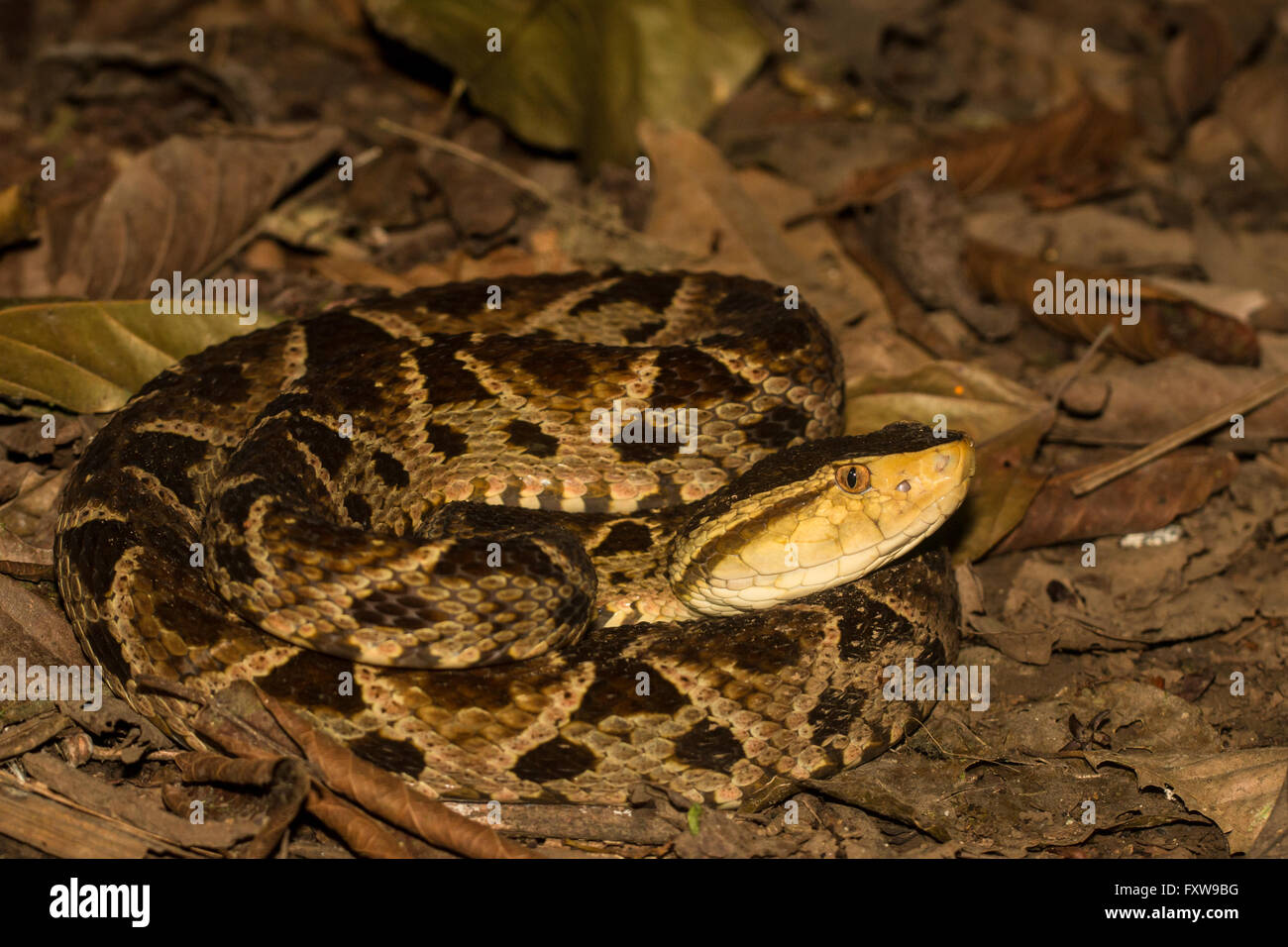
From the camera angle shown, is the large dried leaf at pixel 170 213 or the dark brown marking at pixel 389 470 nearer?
the dark brown marking at pixel 389 470

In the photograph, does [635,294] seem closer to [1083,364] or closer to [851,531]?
[851,531]

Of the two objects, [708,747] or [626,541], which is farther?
[626,541]

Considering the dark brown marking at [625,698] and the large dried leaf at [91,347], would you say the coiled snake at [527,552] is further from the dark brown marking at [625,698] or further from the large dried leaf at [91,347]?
the large dried leaf at [91,347]

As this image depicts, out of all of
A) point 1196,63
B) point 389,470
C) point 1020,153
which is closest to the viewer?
point 389,470

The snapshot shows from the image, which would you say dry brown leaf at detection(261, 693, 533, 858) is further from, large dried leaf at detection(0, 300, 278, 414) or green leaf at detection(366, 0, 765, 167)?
green leaf at detection(366, 0, 765, 167)

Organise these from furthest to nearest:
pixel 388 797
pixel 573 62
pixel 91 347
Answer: pixel 573 62, pixel 91 347, pixel 388 797

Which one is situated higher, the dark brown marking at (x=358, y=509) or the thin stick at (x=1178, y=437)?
the thin stick at (x=1178, y=437)

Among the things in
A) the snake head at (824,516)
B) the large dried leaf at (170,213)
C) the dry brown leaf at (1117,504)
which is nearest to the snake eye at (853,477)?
the snake head at (824,516)

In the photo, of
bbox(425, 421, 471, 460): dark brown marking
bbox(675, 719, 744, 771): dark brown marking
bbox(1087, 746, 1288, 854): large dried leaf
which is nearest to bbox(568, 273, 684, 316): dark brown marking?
bbox(425, 421, 471, 460): dark brown marking

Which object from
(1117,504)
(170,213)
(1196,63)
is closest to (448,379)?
(170,213)
